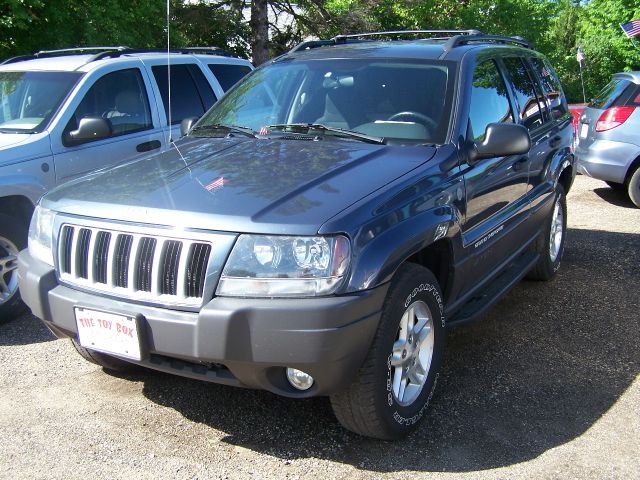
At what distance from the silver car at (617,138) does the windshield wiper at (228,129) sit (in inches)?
230

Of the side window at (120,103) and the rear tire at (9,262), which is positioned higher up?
the side window at (120,103)

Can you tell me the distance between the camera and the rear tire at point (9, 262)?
490 cm

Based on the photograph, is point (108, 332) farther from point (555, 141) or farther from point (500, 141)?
point (555, 141)

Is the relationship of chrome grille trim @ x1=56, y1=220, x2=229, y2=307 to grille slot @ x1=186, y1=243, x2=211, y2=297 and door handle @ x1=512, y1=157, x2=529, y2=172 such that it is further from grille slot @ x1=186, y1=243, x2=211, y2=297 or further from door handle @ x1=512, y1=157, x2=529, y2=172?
door handle @ x1=512, y1=157, x2=529, y2=172

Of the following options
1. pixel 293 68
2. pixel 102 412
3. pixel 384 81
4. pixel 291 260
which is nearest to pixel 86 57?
pixel 293 68

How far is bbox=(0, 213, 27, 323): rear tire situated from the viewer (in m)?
4.90

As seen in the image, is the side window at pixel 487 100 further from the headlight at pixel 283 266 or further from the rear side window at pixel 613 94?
the rear side window at pixel 613 94

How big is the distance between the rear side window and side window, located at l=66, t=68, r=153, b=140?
573cm

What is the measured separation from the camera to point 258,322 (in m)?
2.78

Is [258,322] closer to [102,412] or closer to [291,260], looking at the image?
[291,260]

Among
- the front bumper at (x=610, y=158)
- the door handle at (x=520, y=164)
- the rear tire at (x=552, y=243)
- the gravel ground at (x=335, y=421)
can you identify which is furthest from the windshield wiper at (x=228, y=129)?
the front bumper at (x=610, y=158)

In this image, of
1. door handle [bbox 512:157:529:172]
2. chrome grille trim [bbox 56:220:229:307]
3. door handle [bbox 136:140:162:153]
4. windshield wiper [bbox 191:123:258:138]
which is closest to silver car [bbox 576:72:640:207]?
door handle [bbox 512:157:529:172]

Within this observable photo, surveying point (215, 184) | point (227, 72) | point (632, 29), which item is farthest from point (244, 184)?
point (632, 29)

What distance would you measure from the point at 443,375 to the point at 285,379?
1.38 meters
